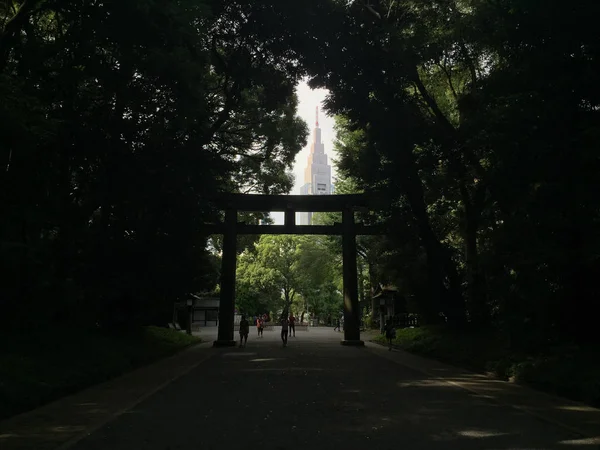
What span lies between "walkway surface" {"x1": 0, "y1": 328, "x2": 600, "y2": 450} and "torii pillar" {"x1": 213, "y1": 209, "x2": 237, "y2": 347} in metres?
12.9

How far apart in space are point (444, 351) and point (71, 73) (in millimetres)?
14612

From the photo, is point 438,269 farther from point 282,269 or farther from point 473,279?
point 282,269

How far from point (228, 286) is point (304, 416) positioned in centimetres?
1943

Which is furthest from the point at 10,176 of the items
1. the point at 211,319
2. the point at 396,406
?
the point at 211,319

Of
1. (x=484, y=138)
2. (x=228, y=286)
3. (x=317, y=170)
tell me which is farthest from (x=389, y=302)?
(x=317, y=170)

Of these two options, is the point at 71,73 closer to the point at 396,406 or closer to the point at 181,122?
the point at 181,122

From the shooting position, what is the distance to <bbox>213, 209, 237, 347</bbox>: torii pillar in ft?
85.9

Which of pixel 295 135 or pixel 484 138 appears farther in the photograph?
pixel 295 135

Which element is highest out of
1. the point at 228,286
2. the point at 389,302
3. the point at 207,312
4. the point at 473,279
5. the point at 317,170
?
the point at 317,170

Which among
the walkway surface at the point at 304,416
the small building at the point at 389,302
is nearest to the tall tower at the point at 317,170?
the small building at the point at 389,302

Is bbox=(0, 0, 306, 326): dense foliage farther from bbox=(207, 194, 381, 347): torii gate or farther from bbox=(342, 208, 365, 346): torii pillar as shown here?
bbox=(342, 208, 365, 346): torii pillar

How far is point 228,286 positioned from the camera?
2688 cm

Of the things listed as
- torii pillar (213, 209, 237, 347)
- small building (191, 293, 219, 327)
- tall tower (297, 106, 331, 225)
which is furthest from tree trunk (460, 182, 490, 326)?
tall tower (297, 106, 331, 225)

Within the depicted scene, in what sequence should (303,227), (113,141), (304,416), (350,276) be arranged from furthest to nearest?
(303,227)
(350,276)
(113,141)
(304,416)
